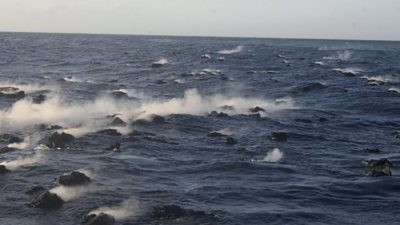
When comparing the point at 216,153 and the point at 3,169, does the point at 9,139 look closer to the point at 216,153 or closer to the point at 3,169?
the point at 3,169

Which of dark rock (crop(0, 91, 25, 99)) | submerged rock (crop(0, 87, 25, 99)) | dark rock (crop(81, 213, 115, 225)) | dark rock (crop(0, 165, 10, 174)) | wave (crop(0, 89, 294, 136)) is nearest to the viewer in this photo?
dark rock (crop(81, 213, 115, 225))

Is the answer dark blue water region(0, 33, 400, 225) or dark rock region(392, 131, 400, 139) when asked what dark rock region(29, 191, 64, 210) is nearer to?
dark blue water region(0, 33, 400, 225)

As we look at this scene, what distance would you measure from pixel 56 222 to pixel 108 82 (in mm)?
46869

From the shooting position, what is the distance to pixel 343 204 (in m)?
20.8

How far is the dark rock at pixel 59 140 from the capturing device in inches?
1134

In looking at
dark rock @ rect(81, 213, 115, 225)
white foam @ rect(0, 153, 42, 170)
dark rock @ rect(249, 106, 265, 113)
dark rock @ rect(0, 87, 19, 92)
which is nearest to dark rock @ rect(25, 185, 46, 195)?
white foam @ rect(0, 153, 42, 170)

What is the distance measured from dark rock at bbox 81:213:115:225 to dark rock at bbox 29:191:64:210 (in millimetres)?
1813

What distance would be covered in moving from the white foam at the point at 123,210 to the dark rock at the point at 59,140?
10243mm

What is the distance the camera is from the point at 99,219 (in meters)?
17.5

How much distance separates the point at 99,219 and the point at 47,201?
9.20 feet

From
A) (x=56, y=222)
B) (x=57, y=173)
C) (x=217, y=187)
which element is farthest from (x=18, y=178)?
(x=217, y=187)

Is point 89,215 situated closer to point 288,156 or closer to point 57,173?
point 57,173

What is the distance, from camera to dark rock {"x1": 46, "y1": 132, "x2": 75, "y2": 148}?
28797 mm

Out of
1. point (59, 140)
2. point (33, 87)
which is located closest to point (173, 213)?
point (59, 140)
